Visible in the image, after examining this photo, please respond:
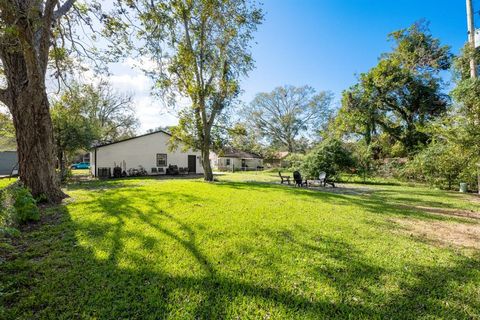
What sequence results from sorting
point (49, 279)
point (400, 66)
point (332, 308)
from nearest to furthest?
point (332, 308), point (49, 279), point (400, 66)

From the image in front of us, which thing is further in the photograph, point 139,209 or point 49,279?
point 139,209

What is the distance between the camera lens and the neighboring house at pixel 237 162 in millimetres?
38266

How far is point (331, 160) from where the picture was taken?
16.7 metres

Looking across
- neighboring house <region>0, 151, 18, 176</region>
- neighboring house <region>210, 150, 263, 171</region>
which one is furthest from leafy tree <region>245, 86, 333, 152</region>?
neighboring house <region>0, 151, 18, 176</region>

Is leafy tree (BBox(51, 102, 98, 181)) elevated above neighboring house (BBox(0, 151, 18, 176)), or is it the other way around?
leafy tree (BBox(51, 102, 98, 181))

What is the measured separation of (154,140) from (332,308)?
2257cm

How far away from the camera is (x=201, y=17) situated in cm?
1366

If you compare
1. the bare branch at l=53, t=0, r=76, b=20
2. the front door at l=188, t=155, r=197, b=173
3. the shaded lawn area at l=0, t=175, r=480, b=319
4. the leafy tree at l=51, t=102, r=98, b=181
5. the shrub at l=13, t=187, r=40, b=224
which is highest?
the bare branch at l=53, t=0, r=76, b=20

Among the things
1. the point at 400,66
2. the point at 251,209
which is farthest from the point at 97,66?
the point at 400,66

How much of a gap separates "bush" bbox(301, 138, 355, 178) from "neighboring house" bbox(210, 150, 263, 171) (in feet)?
68.0

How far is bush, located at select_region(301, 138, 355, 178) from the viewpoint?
16734mm

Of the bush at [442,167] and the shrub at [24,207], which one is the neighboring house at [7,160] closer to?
the shrub at [24,207]

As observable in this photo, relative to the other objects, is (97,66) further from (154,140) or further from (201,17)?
(154,140)

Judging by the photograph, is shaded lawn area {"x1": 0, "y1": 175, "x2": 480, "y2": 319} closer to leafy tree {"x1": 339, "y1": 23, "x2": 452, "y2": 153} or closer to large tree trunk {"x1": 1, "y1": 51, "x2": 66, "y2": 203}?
large tree trunk {"x1": 1, "y1": 51, "x2": 66, "y2": 203}
